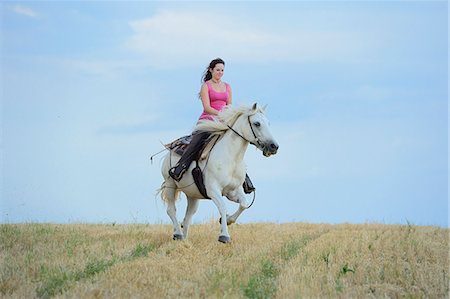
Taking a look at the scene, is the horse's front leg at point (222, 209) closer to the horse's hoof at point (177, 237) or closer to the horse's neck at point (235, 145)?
the horse's neck at point (235, 145)

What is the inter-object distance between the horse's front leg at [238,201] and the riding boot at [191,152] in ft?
3.12

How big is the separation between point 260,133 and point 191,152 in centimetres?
147

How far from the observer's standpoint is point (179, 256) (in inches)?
425

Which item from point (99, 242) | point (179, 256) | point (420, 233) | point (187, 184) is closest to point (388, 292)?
point (179, 256)

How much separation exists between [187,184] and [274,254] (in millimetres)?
2450

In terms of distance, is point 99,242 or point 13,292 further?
point 99,242

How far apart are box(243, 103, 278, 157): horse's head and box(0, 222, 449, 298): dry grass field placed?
1.72 metres

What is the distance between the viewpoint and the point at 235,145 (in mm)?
12000

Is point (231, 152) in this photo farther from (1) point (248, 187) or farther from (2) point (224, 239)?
(2) point (224, 239)

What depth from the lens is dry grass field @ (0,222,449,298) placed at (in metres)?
8.35

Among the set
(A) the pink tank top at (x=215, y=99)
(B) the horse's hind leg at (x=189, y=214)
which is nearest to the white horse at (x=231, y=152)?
(A) the pink tank top at (x=215, y=99)

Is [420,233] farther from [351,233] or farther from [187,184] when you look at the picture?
[187,184]

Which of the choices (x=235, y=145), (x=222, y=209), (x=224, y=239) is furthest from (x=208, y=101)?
(x=224, y=239)

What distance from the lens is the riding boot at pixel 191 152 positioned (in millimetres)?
12328
